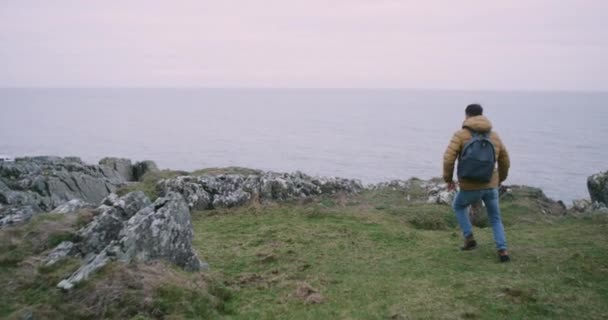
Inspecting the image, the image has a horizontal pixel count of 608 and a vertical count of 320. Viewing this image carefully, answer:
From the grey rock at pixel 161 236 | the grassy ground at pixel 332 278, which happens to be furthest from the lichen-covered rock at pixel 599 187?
the grey rock at pixel 161 236

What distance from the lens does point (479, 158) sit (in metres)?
9.96

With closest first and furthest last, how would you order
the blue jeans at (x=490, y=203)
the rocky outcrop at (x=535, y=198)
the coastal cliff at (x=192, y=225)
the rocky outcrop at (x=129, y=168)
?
the coastal cliff at (x=192, y=225)
the blue jeans at (x=490, y=203)
the rocky outcrop at (x=535, y=198)
the rocky outcrop at (x=129, y=168)

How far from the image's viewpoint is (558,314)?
26.3 feet

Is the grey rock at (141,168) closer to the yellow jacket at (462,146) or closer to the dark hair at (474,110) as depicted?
the yellow jacket at (462,146)

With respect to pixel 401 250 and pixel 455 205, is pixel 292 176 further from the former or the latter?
pixel 455 205

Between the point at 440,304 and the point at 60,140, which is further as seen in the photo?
the point at 60,140

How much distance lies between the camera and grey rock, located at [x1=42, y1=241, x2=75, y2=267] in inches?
Answer: 369

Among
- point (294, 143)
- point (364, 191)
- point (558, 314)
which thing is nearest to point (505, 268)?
point (558, 314)

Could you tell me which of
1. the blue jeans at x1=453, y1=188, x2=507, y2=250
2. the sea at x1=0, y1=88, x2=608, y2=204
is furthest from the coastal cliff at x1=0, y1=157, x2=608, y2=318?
the sea at x1=0, y1=88, x2=608, y2=204

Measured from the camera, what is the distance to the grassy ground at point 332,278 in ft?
26.5

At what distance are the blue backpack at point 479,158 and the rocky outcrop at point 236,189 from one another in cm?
1218

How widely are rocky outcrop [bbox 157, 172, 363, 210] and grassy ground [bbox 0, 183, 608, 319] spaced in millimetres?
4945

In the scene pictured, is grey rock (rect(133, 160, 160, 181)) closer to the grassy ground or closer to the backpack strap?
the grassy ground

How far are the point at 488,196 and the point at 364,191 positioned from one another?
570 inches
